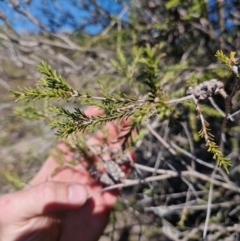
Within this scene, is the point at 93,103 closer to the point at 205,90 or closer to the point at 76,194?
the point at 205,90

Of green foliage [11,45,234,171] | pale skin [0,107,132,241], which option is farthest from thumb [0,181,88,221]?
green foliage [11,45,234,171]

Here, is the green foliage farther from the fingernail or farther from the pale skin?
the fingernail

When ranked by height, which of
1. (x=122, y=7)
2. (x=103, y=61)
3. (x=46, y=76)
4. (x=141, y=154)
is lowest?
(x=141, y=154)

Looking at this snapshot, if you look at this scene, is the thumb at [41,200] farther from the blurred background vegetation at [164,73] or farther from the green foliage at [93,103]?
the green foliage at [93,103]

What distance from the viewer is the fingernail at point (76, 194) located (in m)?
1.24

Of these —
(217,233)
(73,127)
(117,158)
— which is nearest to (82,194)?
(117,158)

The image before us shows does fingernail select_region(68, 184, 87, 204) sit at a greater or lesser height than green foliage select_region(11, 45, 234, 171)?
lesser

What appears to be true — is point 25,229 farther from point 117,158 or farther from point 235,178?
point 235,178

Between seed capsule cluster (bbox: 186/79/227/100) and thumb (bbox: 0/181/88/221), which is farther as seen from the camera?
thumb (bbox: 0/181/88/221)

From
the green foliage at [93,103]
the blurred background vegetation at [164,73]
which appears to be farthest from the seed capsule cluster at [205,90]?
the blurred background vegetation at [164,73]

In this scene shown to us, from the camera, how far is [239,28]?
1.65 meters

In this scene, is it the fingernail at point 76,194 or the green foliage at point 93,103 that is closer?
the green foliage at point 93,103

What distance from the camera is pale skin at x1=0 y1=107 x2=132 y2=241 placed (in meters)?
1.22

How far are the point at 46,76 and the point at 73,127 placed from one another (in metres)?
0.10
